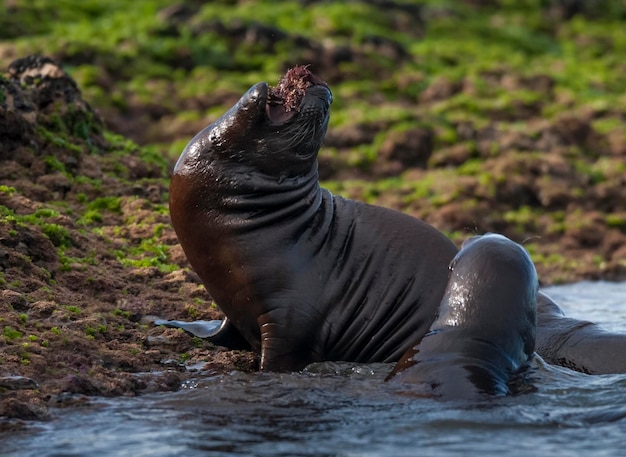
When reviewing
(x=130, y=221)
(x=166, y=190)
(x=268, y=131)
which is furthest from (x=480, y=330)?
(x=166, y=190)

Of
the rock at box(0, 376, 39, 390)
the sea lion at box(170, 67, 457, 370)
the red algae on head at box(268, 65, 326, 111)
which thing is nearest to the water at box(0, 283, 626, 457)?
the rock at box(0, 376, 39, 390)

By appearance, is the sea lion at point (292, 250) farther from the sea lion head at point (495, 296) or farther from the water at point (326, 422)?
the water at point (326, 422)

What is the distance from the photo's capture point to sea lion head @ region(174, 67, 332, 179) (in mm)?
8148

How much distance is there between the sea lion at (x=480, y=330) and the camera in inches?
277

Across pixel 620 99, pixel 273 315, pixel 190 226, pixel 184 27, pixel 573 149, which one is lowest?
pixel 273 315

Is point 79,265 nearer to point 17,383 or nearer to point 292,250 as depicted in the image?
point 292,250

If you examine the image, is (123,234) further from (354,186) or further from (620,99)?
(620,99)

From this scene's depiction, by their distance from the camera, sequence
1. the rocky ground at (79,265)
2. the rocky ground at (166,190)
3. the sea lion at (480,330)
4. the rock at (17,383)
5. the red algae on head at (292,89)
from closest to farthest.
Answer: the rock at (17,383)
the sea lion at (480,330)
the rocky ground at (79,265)
the rocky ground at (166,190)
the red algae on head at (292,89)

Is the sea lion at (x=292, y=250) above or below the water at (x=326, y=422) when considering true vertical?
above

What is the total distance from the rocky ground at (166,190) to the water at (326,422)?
0.35 m

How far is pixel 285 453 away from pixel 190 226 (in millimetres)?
2593

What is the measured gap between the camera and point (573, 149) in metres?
18.2

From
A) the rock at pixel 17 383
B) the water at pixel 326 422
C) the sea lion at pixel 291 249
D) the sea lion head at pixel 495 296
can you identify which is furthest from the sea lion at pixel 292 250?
the rock at pixel 17 383

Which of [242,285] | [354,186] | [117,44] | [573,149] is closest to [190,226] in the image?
[242,285]
